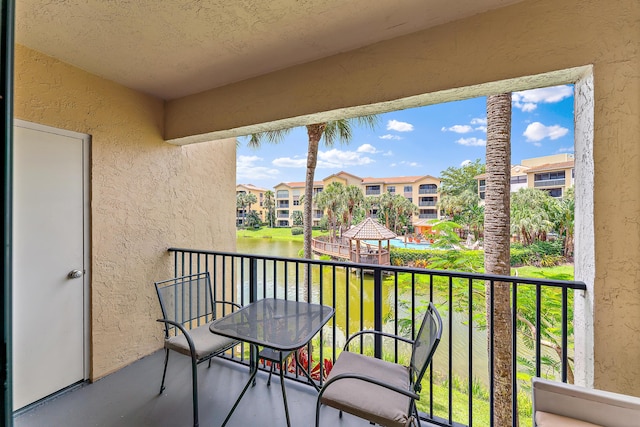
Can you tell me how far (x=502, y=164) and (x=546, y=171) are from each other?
7251 millimetres

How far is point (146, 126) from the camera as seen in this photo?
2.79 metres

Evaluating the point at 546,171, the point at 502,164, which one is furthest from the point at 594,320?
the point at 546,171

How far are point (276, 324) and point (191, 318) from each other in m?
1.04

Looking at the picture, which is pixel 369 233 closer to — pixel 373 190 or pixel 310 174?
pixel 310 174

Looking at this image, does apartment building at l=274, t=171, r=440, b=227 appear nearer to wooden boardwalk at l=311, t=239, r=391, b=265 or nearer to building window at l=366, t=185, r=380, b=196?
building window at l=366, t=185, r=380, b=196

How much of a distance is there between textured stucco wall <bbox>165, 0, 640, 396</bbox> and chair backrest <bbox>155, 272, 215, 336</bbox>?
210cm

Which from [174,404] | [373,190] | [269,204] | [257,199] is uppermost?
[373,190]

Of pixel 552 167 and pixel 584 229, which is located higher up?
pixel 552 167

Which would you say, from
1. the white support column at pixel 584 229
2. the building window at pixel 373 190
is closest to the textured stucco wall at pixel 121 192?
the white support column at pixel 584 229

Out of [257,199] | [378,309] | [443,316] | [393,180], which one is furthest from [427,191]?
[378,309]

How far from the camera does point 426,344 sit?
1.46m

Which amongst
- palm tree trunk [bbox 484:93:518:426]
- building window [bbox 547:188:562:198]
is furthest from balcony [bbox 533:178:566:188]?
palm tree trunk [bbox 484:93:518:426]

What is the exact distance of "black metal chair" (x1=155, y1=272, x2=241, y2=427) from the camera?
75.8 inches

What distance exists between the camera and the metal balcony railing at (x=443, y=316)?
170cm
